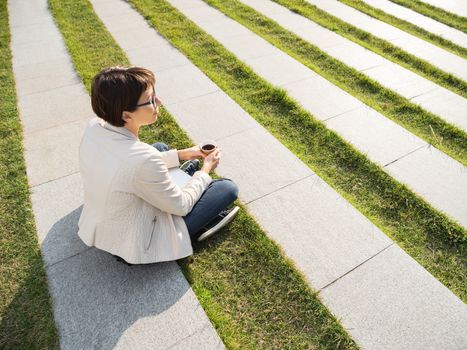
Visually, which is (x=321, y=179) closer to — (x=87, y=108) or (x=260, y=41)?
(x=87, y=108)

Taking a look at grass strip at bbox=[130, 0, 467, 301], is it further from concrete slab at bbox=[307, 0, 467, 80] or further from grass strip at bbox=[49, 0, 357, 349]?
concrete slab at bbox=[307, 0, 467, 80]

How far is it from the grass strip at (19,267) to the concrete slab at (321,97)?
11.5 ft

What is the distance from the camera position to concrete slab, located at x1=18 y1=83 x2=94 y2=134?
4.48m

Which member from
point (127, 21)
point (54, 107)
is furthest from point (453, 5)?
point (54, 107)

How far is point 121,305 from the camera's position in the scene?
2551 mm

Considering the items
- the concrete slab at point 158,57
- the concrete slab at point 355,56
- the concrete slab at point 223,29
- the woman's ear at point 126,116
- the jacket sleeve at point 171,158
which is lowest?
the concrete slab at point 158,57

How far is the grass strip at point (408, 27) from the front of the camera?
→ 20.9 ft

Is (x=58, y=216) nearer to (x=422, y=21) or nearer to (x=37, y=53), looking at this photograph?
(x=37, y=53)

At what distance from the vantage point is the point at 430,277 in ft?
9.03

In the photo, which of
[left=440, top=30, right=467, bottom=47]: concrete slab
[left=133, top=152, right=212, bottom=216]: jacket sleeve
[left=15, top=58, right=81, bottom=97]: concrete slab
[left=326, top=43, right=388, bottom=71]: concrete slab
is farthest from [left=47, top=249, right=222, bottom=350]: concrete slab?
[left=440, top=30, right=467, bottom=47]: concrete slab

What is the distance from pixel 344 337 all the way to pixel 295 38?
17.8 feet

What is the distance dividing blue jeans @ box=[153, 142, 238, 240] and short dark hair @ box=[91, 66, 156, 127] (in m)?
0.93

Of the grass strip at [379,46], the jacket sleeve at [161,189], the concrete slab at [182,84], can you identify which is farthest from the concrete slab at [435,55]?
the jacket sleeve at [161,189]

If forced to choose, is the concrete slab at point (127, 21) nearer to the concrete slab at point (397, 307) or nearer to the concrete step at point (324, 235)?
the concrete step at point (324, 235)
